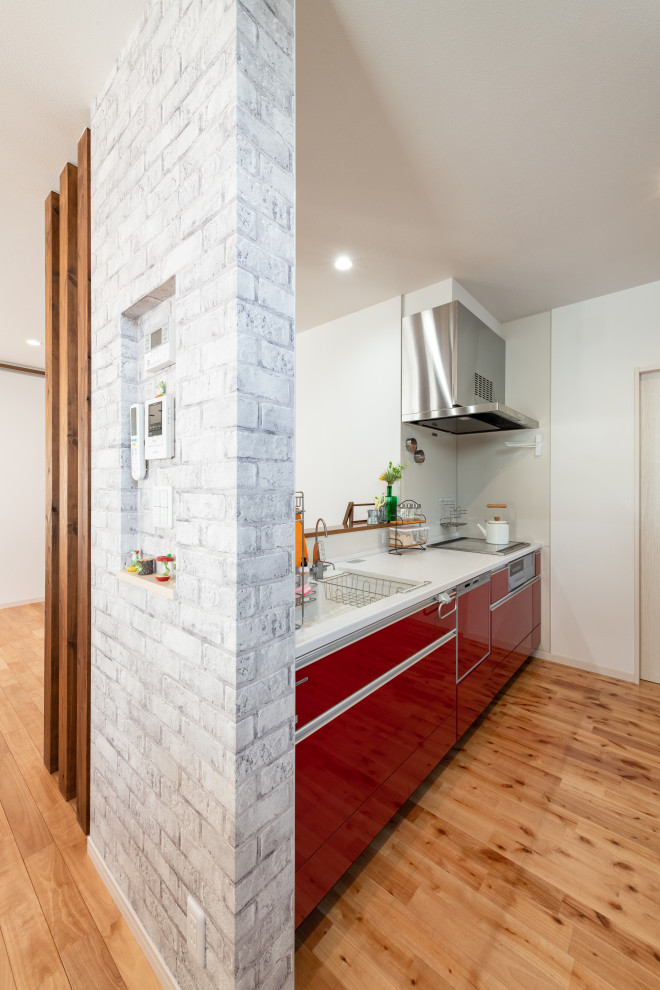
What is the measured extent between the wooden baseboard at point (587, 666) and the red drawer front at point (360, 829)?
1756mm

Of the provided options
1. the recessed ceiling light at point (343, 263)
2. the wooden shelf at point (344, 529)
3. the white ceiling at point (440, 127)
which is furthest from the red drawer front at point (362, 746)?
the recessed ceiling light at point (343, 263)

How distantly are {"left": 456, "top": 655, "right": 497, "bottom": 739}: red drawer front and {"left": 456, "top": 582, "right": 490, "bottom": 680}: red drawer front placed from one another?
0.06 meters

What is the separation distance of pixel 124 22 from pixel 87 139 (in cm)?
45

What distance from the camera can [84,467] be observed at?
1.57 m

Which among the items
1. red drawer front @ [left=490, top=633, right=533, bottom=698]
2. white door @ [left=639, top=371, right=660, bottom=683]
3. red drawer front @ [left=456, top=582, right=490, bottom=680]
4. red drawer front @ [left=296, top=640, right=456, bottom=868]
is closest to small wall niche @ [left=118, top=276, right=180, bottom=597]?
red drawer front @ [left=296, top=640, right=456, bottom=868]

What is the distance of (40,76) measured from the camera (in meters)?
1.34

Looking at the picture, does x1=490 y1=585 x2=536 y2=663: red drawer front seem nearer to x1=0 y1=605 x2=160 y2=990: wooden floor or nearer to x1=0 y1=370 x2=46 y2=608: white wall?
x1=0 y1=605 x2=160 y2=990: wooden floor

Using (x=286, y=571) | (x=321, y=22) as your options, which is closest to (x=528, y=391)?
(x=321, y=22)

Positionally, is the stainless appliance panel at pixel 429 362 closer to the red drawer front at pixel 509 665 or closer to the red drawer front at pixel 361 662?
the red drawer front at pixel 361 662

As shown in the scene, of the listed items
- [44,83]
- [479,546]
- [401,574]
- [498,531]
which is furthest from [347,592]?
[44,83]

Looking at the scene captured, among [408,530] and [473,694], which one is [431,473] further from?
[473,694]

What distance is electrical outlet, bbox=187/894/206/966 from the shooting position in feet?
3.14

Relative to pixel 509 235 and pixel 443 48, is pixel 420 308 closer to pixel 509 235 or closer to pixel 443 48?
pixel 509 235

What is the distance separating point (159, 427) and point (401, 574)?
1333mm
